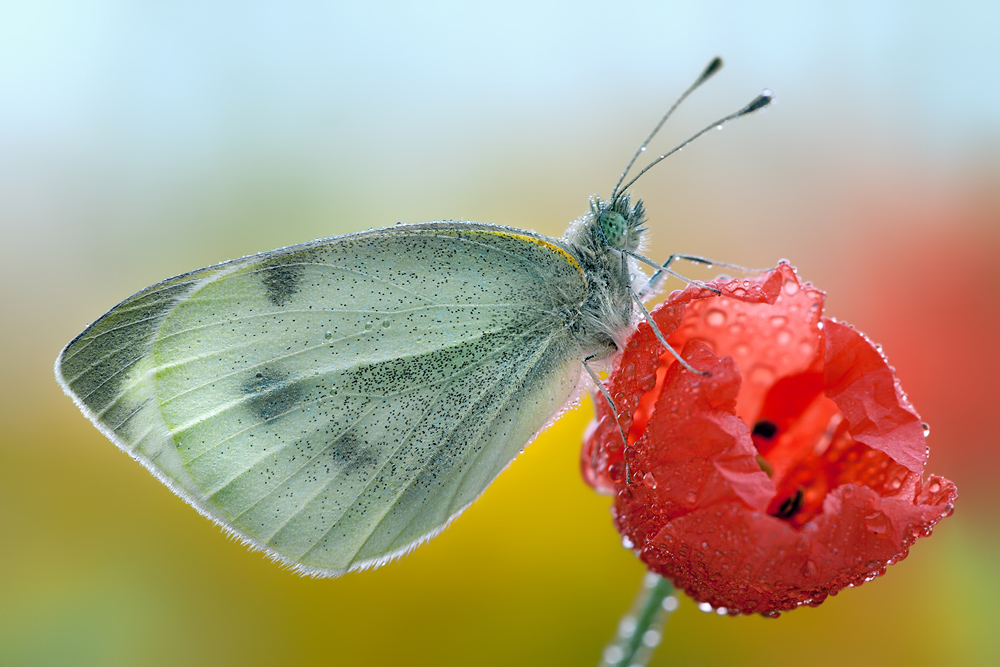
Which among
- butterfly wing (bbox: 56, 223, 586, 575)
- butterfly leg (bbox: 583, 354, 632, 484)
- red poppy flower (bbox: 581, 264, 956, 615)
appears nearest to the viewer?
red poppy flower (bbox: 581, 264, 956, 615)

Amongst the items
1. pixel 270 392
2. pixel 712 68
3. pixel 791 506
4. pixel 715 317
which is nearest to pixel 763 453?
pixel 791 506

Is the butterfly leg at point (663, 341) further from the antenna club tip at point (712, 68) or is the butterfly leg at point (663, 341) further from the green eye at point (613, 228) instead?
the antenna club tip at point (712, 68)

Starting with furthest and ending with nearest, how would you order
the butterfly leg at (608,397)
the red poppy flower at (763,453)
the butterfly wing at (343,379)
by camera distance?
the butterfly wing at (343,379) → the butterfly leg at (608,397) → the red poppy flower at (763,453)

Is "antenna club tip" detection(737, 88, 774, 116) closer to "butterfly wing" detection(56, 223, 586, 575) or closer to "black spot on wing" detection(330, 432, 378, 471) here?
"butterfly wing" detection(56, 223, 586, 575)

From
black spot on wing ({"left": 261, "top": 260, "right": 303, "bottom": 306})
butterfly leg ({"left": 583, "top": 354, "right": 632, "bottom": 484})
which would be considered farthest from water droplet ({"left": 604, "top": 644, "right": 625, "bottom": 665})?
black spot on wing ({"left": 261, "top": 260, "right": 303, "bottom": 306})

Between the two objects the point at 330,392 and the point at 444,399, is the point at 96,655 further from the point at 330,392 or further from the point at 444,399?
the point at 444,399

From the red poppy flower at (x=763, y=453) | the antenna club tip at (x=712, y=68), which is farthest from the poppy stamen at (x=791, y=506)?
the antenna club tip at (x=712, y=68)
